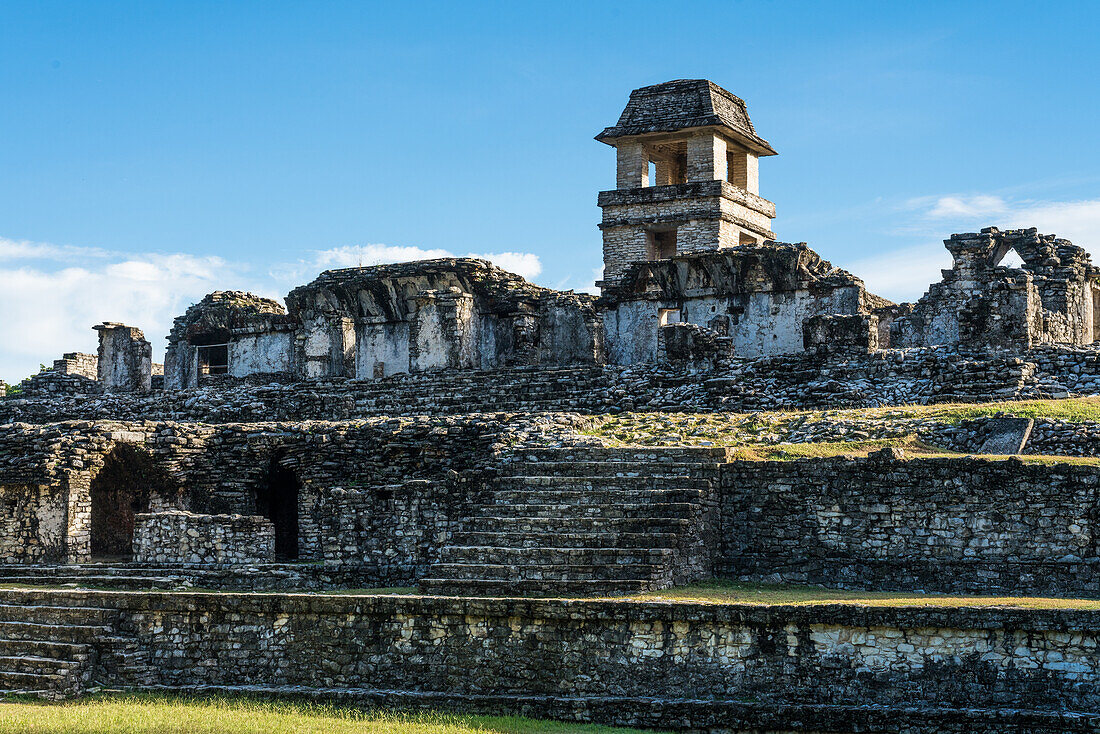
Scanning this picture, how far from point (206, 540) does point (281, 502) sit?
3726mm

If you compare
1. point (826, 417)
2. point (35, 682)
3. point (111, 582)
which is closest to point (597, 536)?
point (826, 417)

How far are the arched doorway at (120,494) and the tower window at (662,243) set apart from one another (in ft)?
75.6

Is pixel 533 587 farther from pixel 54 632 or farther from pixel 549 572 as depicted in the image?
pixel 54 632

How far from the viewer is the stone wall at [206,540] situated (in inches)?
797

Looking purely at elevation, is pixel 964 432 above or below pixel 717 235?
below

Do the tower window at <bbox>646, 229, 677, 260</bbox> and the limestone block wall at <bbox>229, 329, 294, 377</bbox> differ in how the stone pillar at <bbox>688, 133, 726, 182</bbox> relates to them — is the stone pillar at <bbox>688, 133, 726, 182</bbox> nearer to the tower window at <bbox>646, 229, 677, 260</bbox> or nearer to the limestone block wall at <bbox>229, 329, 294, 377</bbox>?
the tower window at <bbox>646, 229, 677, 260</bbox>

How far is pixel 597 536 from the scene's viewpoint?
56.7ft

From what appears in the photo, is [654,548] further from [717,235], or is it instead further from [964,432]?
[717,235]

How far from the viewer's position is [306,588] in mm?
19312

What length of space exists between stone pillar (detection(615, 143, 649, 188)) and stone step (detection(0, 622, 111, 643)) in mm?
29055

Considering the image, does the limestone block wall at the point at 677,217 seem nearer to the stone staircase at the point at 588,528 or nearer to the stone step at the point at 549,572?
the stone staircase at the point at 588,528

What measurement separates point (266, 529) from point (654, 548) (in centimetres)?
631

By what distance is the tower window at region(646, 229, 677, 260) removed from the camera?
144ft

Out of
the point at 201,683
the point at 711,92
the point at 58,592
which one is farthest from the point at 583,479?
the point at 711,92
